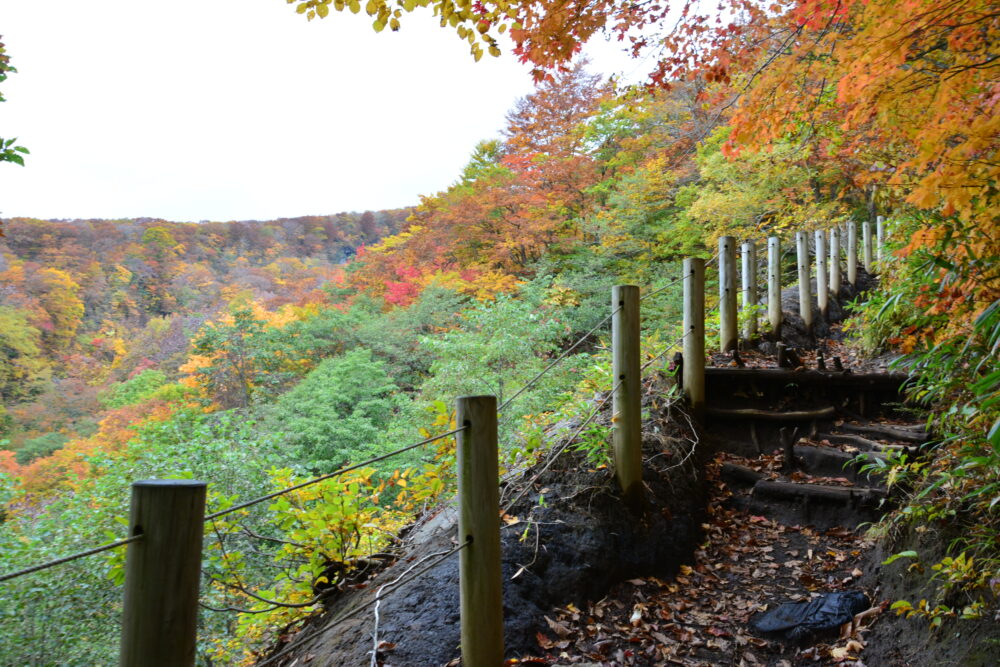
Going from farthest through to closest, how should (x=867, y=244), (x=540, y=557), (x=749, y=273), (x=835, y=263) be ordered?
(x=867, y=244), (x=835, y=263), (x=749, y=273), (x=540, y=557)

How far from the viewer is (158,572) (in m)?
1.12

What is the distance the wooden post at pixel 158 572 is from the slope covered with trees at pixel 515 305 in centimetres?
151

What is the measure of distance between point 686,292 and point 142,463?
6945 mm

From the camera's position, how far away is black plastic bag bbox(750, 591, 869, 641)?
2.59 metres

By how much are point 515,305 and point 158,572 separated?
9377 millimetres

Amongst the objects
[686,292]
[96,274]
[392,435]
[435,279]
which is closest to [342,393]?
[392,435]

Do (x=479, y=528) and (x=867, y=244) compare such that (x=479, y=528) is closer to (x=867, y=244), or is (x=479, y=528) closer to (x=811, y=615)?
(x=811, y=615)

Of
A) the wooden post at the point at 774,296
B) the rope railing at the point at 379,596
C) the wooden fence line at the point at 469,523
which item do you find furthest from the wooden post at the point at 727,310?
the rope railing at the point at 379,596

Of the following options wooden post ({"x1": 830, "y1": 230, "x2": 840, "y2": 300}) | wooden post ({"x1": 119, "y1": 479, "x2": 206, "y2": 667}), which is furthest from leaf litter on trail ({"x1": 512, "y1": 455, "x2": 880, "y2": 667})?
wooden post ({"x1": 830, "y1": 230, "x2": 840, "y2": 300})

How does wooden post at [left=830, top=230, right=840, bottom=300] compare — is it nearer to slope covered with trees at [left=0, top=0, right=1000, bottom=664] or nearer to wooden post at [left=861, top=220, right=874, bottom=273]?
slope covered with trees at [left=0, top=0, right=1000, bottom=664]

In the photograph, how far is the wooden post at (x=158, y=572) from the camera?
111 cm

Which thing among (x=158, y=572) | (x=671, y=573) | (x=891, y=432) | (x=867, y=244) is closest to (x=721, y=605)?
(x=671, y=573)

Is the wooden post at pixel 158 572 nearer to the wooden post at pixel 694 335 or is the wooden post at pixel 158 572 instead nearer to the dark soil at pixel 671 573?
the dark soil at pixel 671 573

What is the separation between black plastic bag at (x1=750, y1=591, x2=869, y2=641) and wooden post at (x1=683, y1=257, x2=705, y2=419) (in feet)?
5.39
